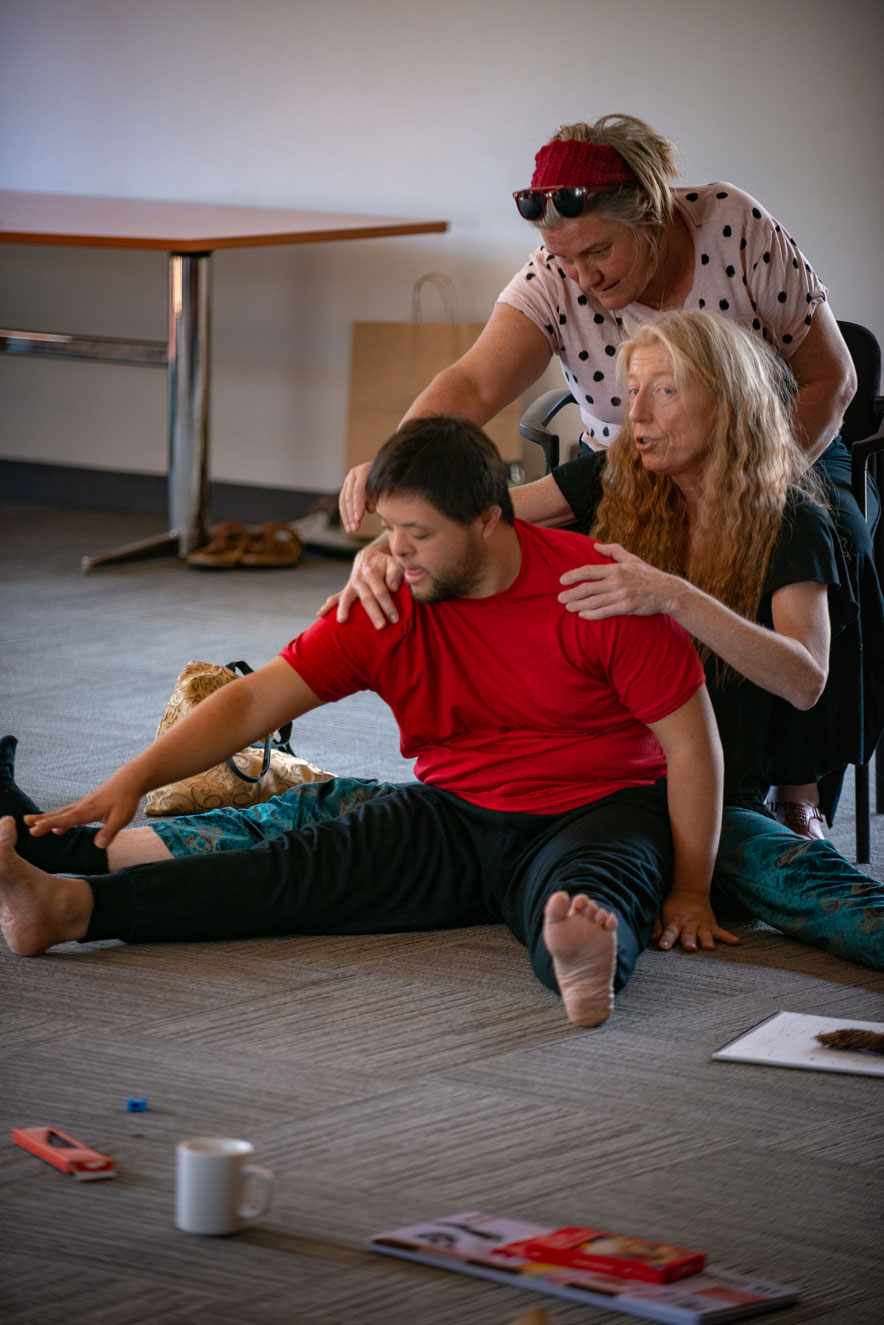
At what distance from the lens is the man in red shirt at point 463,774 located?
1.93m

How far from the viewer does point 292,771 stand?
8.46ft

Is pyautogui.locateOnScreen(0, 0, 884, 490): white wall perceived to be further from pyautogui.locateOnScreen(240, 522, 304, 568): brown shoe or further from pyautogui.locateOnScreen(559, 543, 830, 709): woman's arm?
pyautogui.locateOnScreen(559, 543, 830, 709): woman's arm

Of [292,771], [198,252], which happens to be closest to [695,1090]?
[292,771]

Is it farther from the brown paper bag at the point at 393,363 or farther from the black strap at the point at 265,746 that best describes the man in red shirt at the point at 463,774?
the brown paper bag at the point at 393,363

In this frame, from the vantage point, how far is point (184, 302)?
15.5 feet

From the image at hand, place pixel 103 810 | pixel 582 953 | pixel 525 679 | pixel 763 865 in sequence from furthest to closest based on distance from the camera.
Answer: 1. pixel 763 865
2. pixel 525 679
3. pixel 103 810
4. pixel 582 953

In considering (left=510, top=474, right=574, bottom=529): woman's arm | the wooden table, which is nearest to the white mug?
(left=510, top=474, right=574, bottom=529): woman's arm

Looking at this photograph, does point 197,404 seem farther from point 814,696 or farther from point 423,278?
point 814,696

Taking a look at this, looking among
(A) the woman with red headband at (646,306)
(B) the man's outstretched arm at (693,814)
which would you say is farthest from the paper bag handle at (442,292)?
(B) the man's outstretched arm at (693,814)

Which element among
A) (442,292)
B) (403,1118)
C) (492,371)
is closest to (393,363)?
(442,292)

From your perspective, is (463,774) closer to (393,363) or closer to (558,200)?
(558,200)

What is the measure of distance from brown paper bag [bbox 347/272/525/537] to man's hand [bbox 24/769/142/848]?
10.5ft

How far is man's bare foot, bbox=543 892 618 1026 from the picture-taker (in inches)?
68.5

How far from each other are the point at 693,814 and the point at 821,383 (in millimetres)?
820
